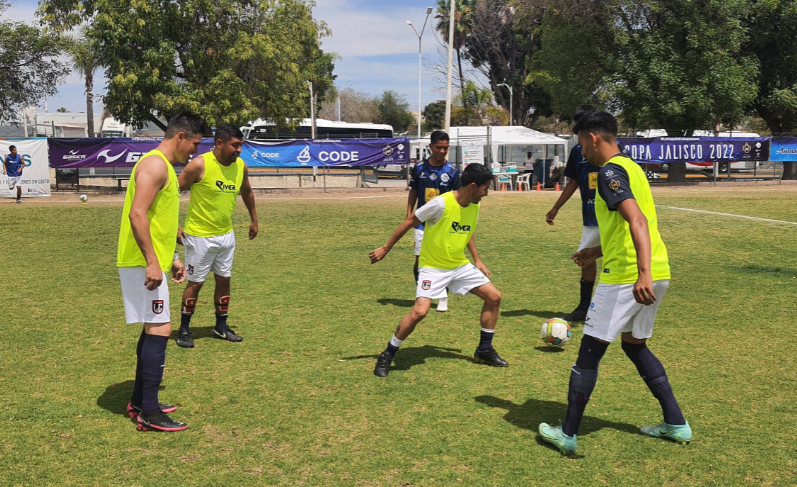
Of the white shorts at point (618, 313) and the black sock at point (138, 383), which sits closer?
the white shorts at point (618, 313)

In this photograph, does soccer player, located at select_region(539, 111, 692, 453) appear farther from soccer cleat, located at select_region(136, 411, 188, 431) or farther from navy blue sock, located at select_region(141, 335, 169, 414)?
navy blue sock, located at select_region(141, 335, 169, 414)

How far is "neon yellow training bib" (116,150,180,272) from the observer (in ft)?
14.1

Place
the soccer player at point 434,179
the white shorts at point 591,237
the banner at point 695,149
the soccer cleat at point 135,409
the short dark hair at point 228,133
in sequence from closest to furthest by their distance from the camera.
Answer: the soccer cleat at point 135,409, the short dark hair at point 228,133, the white shorts at point 591,237, the soccer player at point 434,179, the banner at point 695,149

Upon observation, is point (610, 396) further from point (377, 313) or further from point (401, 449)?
point (377, 313)

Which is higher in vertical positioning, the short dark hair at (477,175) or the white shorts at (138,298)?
the short dark hair at (477,175)

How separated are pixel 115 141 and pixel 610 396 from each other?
73.3ft

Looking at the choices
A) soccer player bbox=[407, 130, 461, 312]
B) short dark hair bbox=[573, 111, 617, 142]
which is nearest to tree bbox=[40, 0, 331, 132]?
soccer player bbox=[407, 130, 461, 312]

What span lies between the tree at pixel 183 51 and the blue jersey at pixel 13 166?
563 centimetres

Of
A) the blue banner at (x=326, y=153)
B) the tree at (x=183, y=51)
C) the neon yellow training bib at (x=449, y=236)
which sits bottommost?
the neon yellow training bib at (x=449, y=236)

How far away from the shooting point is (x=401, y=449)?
412 centimetres

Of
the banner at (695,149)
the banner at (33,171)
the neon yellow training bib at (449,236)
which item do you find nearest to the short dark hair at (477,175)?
the neon yellow training bib at (449,236)

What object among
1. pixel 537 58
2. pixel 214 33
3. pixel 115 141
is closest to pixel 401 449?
pixel 115 141

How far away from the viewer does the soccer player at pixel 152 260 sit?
4176 millimetres

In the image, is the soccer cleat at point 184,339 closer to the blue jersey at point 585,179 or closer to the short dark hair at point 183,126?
the short dark hair at point 183,126
